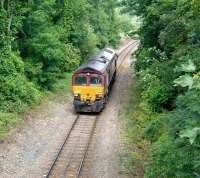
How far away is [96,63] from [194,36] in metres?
12.3

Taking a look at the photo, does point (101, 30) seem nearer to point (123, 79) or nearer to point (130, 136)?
point (123, 79)

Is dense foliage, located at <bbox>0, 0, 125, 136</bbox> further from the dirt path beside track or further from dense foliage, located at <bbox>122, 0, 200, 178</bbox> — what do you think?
dense foliage, located at <bbox>122, 0, 200, 178</bbox>

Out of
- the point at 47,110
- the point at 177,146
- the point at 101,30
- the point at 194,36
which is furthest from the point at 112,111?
the point at 101,30

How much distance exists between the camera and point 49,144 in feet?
64.3

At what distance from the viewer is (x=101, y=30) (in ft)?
172


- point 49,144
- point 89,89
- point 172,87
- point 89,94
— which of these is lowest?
point 89,94

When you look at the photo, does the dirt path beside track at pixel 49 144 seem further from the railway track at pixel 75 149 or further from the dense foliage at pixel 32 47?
the dense foliage at pixel 32 47

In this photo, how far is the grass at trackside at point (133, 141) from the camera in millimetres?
16578

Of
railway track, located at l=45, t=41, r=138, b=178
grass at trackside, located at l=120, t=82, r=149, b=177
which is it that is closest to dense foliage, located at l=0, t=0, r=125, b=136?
railway track, located at l=45, t=41, r=138, b=178

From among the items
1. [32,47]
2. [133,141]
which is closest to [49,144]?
[133,141]

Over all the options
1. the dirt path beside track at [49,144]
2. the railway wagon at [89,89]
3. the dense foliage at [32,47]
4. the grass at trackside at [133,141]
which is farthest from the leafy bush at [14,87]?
the grass at trackside at [133,141]

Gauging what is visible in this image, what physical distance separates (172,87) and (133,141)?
3.19m

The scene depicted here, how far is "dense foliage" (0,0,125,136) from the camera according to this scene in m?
23.6

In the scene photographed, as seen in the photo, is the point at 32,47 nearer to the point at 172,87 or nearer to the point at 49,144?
the point at 49,144
